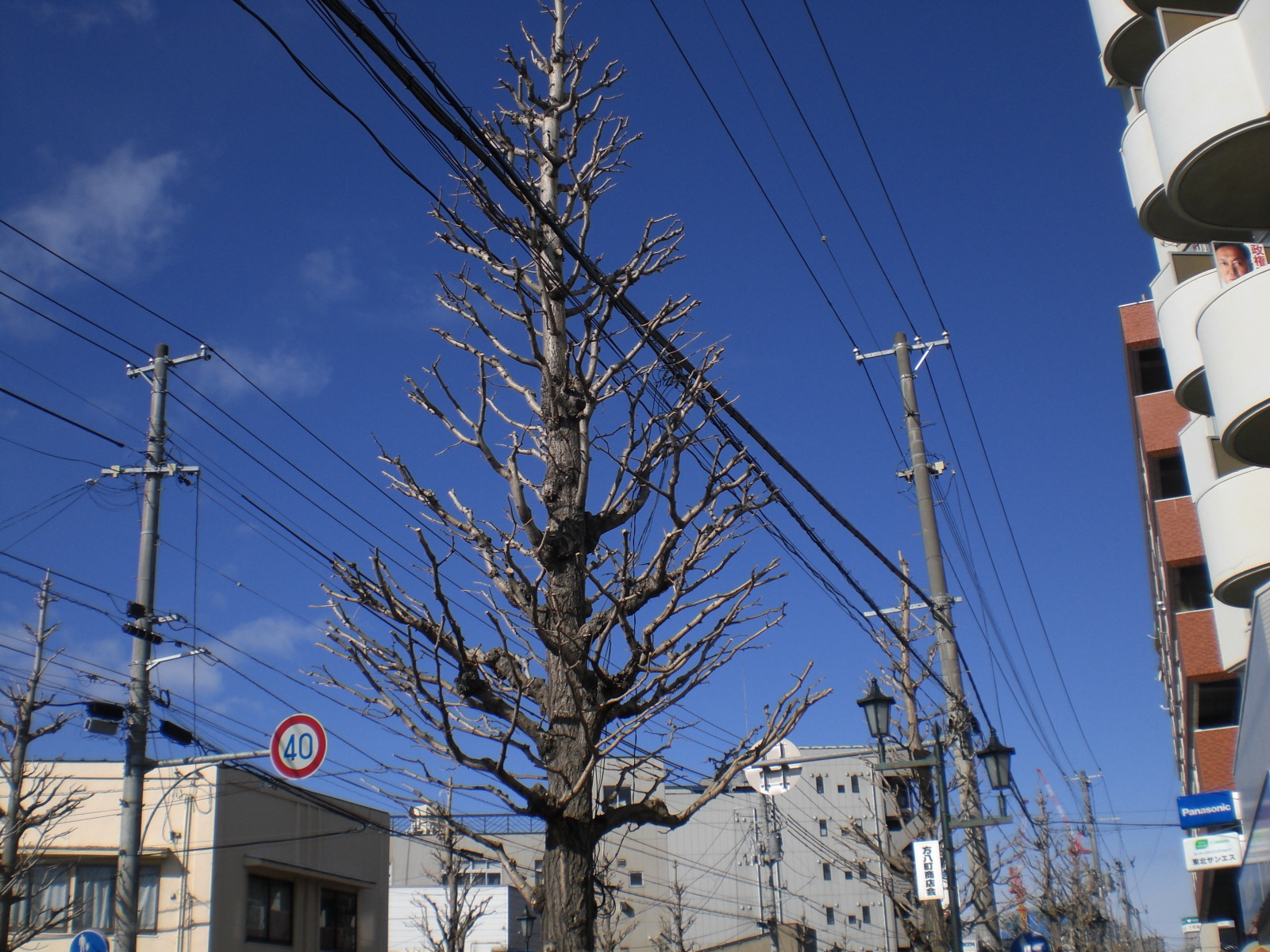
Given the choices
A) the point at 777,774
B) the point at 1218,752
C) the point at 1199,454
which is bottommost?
the point at 777,774

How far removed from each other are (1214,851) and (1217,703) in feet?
13.8

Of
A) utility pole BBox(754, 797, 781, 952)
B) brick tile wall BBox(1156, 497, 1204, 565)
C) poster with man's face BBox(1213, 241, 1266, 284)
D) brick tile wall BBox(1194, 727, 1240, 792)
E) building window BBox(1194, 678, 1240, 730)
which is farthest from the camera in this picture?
utility pole BBox(754, 797, 781, 952)

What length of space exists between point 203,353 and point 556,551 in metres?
13.4

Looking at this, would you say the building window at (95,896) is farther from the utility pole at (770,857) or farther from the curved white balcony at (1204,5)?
the utility pole at (770,857)

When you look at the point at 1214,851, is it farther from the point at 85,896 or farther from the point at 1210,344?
the point at 85,896

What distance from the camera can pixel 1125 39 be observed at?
14703 mm

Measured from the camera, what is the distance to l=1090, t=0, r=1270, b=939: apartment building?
9922 millimetres

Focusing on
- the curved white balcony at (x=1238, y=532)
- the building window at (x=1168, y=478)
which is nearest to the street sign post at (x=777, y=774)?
the curved white balcony at (x=1238, y=532)

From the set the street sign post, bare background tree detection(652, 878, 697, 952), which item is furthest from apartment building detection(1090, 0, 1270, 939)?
bare background tree detection(652, 878, 697, 952)

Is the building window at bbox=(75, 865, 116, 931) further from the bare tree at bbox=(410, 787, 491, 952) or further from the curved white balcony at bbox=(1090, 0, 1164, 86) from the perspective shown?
the curved white balcony at bbox=(1090, 0, 1164, 86)

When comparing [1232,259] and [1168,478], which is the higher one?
[1168,478]

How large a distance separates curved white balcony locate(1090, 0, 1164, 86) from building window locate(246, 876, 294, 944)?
2198 cm

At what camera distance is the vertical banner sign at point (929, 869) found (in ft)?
52.6

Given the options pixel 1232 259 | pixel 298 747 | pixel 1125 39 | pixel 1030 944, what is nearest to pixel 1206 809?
pixel 1030 944
